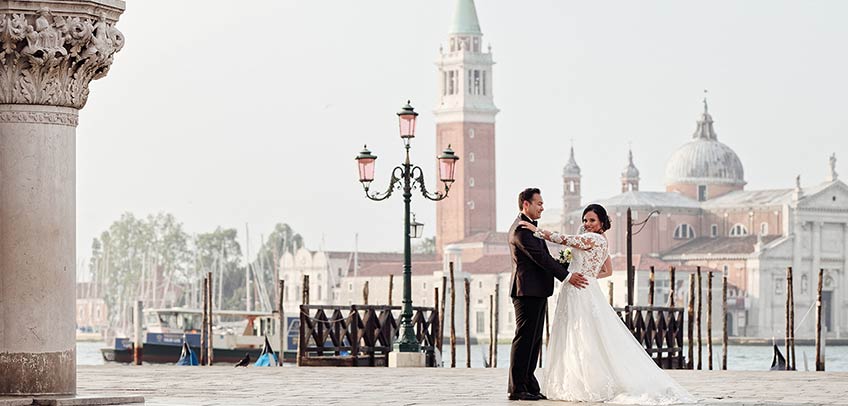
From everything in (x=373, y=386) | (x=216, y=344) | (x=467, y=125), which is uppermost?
(x=467, y=125)

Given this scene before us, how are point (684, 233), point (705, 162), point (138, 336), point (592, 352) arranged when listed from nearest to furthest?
1. point (592, 352)
2. point (138, 336)
3. point (684, 233)
4. point (705, 162)

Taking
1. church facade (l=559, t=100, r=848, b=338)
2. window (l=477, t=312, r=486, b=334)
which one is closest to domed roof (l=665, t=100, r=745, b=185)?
church facade (l=559, t=100, r=848, b=338)

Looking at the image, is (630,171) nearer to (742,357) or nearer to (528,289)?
(742,357)

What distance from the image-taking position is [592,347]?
9.58 metres

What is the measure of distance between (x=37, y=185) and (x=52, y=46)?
61 centimetres

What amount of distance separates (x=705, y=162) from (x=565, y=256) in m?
103

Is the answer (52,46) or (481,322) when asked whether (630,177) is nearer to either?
(481,322)

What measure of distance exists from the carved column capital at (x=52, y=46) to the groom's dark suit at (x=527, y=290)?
2373mm

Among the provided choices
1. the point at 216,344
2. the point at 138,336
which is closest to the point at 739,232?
the point at 216,344

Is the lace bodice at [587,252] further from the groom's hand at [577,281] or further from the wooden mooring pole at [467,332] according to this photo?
the wooden mooring pole at [467,332]

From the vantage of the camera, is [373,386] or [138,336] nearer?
[373,386]

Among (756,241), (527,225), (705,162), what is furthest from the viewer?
(705,162)

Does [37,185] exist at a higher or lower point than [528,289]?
higher

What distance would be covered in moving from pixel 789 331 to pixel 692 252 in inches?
2680
